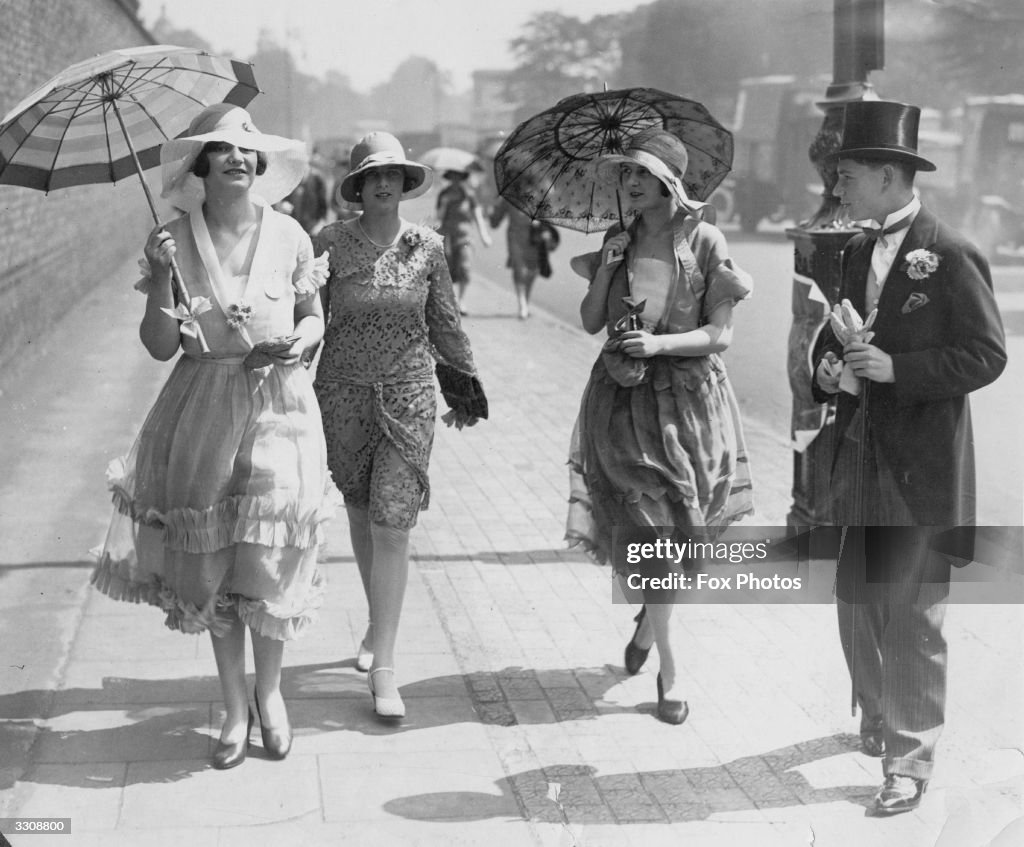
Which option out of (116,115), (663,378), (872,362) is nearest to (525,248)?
(663,378)

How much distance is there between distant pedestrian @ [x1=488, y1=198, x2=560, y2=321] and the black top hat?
986cm

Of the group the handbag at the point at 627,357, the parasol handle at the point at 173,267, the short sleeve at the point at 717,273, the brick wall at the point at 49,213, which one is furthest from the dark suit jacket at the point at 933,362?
the brick wall at the point at 49,213

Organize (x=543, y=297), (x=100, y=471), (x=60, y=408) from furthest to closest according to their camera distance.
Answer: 1. (x=543, y=297)
2. (x=60, y=408)
3. (x=100, y=471)

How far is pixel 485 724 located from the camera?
15.2ft

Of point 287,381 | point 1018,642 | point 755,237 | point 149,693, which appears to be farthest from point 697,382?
point 755,237

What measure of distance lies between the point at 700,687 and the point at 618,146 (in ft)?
6.18

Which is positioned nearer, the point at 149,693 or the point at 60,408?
the point at 149,693

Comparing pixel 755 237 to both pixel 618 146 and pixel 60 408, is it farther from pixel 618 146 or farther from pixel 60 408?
pixel 618 146

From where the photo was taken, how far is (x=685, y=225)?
466 cm

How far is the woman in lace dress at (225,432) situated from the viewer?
4.15 metres

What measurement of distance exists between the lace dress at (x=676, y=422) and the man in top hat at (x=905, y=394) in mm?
586

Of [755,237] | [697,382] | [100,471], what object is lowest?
[755,237]

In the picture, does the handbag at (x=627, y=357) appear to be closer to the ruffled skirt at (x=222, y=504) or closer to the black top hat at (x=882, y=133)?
the black top hat at (x=882, y=133)

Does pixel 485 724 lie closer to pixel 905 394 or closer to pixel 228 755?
pixel 228 755
